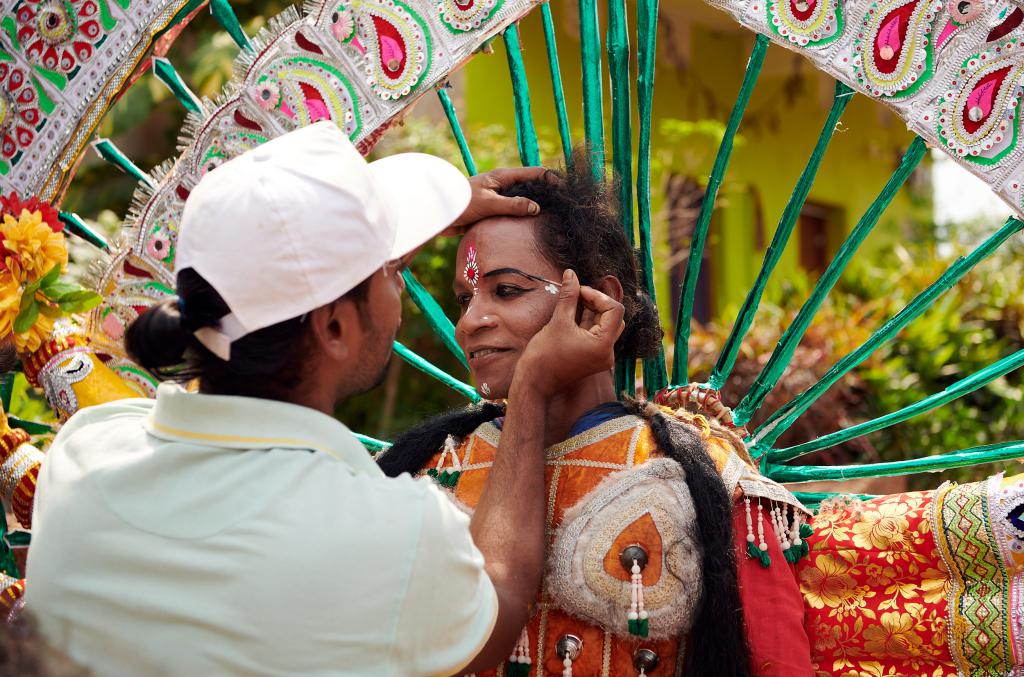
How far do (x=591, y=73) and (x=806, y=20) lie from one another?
52cm

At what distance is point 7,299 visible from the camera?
2.33 metres

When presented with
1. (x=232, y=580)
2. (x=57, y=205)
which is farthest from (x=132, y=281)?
(x=232, y=580)

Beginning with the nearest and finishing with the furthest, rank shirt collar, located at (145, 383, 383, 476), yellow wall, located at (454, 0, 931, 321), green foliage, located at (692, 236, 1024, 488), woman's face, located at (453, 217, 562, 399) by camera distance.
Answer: shirt collar, located at (145, 383, 383, 476)
woman's face, located at (453, 217, 562, 399)
green foliage, located at (692, 236, 1024, 488)
yellow wall, located at (454, 0, 931, 321)

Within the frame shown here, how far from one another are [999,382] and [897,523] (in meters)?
4.02

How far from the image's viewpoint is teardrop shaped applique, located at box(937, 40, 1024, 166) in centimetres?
218

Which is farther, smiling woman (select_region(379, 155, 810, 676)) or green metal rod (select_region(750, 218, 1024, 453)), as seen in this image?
green metal rod (select_region(750, 218, 1024, 453))

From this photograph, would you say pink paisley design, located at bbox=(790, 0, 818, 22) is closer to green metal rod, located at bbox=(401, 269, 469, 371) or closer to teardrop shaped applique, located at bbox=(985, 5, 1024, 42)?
teardrop shaped applique, located at bbox=(985, 5, 1024, 42)

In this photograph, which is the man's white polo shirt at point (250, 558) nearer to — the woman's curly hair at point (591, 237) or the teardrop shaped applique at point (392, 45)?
the woman's curly hair at point (591, 237)

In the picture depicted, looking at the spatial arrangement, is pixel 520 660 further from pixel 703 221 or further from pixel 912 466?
pixel 703 221

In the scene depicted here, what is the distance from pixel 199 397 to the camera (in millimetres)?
1446

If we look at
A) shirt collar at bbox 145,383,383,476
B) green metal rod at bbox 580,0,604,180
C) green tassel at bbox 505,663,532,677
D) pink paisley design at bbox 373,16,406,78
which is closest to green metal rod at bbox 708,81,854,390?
green metal rod at bbox 580,0,604,180

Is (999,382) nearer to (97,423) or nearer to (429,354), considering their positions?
(429,354)

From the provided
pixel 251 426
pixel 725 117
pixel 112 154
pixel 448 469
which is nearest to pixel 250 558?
pixel 251 426

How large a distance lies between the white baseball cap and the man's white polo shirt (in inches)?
5.6
